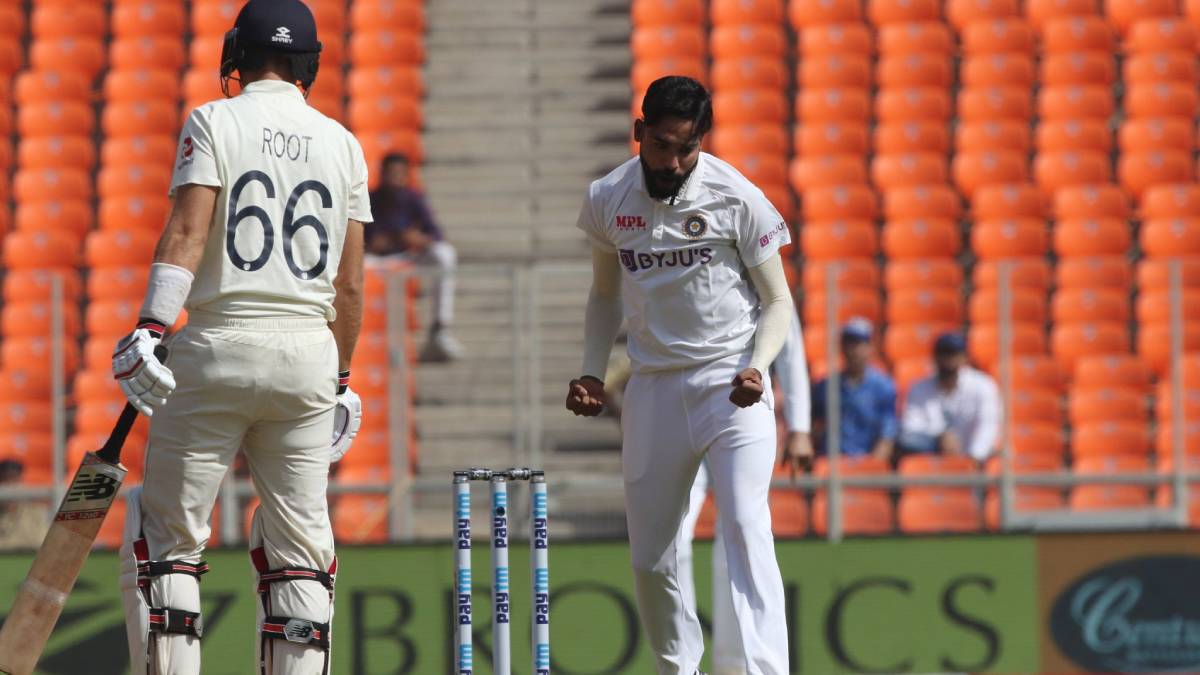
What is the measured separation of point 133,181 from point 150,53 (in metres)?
1.47

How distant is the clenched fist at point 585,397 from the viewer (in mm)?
5902

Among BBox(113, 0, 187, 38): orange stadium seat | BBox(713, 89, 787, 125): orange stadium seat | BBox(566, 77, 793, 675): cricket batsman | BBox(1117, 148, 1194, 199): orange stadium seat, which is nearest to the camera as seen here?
BBox(566, 77, 793, 675): cricket batsman

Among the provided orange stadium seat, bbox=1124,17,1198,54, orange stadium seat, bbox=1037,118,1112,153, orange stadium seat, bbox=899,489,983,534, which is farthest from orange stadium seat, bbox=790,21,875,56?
orange stadium seat, bbox=899,489,983,534

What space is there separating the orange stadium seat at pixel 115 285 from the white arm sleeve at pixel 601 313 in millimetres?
6340

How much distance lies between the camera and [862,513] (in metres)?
9.90

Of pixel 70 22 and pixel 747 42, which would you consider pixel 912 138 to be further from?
pixel 70 22

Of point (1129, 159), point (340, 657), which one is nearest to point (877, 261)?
point (1129, 159)

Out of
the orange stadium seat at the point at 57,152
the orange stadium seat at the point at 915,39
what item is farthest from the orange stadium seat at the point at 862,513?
the orange stadium seat at the point at 57,152

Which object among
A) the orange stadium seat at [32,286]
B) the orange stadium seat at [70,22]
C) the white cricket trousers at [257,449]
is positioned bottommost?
the white cricket trousers at [257,449]

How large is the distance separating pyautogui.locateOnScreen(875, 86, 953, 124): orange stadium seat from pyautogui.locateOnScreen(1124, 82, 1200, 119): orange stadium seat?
1373 millimetres

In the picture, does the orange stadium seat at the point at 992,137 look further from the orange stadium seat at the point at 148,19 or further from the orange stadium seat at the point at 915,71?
the orange stadium seat at the point at 148,19

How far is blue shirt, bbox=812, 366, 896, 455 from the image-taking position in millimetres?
9859

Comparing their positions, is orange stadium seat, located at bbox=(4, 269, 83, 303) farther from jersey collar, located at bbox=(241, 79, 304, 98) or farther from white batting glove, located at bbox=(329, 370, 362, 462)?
jersey collar, located at bbox=(241, 79, 304, 98)

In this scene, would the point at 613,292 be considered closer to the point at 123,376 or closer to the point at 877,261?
the point at 123,376
